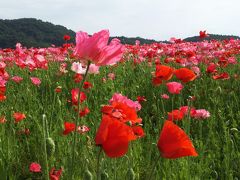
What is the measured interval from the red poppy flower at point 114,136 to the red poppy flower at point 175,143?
4.9 inches

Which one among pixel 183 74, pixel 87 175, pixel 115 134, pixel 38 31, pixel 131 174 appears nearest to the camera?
pixel 115 134

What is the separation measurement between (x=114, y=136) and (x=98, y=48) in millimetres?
384

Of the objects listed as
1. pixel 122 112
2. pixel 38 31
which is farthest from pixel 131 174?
pixel 38 31

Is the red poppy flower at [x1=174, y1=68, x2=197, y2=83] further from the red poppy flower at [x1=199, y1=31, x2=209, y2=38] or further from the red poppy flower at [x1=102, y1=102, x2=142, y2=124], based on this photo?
the red poppy flower at [x1=199, y1=31, x2=209, y2=38]

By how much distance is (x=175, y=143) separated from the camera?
1.12m

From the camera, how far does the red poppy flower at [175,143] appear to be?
43.9 inches

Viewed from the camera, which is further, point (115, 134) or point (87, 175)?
point (87, 175)

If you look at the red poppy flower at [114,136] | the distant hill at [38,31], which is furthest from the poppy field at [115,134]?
the distant hill at [38,31]

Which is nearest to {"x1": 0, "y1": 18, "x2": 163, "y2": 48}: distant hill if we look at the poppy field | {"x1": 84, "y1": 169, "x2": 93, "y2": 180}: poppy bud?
the poppy field

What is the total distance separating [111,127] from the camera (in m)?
1.07

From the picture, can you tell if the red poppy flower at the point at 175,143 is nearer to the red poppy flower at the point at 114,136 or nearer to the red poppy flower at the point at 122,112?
the red poppy flower at the point at 114,136

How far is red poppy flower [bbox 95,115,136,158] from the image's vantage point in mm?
1059

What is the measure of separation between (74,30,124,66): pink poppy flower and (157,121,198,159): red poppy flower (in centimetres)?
34

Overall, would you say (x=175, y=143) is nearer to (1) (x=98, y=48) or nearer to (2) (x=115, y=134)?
(2) (x=115, y=134)
